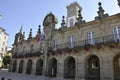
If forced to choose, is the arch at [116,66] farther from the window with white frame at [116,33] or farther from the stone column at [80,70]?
the stone column at [80,70]

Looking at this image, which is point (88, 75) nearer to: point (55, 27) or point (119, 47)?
point (119, 47)

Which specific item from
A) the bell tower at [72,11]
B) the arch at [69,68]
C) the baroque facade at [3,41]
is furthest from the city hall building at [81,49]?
the baroque facade at [3,41]

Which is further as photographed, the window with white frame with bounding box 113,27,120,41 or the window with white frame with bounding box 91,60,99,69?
the window with white frame with bounding box 91,60,99,69

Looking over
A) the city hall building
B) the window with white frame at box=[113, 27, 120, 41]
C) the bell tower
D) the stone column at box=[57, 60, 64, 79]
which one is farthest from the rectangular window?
the bell tower

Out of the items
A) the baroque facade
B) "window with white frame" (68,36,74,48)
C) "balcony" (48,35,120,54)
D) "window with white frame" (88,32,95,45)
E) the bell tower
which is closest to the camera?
"balcony" (48,35,120,54)

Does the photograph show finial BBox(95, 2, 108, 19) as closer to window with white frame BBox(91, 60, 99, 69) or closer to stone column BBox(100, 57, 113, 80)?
stone column BBox(100, 57, 113, 80)

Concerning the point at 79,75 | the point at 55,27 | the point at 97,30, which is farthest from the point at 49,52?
the point at 97,30

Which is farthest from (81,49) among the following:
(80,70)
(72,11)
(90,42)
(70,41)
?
(72,11)

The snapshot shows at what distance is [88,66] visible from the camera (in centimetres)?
1817

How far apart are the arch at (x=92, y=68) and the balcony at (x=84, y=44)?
1835mm

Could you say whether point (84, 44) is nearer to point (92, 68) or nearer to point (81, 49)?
point (81, 49)

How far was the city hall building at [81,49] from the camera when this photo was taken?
15.1 m

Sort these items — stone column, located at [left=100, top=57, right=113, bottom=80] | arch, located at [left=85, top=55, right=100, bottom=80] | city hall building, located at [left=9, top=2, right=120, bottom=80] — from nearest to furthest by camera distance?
stone column, located at [left=100, top=57, right=113, bottom=80], city hall building, located at [left=9, top=2, right=120, bottom=80], arch, located at [left=85, top=55, right=100, bottom=80]

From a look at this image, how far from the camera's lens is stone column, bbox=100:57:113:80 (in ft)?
46.9
